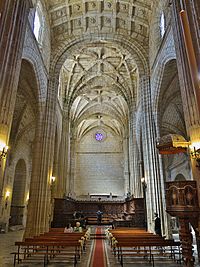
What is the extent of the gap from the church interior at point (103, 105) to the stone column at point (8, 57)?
41mm

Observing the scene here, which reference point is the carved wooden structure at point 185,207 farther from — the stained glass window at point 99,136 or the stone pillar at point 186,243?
the stained glass window at point 99,136

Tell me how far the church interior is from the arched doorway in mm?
103

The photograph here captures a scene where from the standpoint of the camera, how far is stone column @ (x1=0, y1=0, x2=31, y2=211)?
8273 millimetres

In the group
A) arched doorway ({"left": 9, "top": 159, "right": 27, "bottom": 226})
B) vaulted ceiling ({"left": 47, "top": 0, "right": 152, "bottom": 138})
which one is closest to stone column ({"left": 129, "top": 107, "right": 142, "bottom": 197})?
vaulted ceiling ({"left": 47, "top": 0, "right": 152, "bottom": 138})

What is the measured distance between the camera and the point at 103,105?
32719 mm

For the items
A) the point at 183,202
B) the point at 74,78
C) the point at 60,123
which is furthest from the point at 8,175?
the point at 183,202

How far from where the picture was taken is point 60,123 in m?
24.0

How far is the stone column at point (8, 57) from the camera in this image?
8273mm

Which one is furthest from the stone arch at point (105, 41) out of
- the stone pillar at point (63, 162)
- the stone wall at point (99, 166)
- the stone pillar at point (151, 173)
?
the stone wall at point (99, 166)

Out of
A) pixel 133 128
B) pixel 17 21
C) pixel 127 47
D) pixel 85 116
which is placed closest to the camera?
pixel 17 21

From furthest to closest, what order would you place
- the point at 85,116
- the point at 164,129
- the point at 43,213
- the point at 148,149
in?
1. the point at 85,116
2. the point at 164,129
3. the point at 148,149
4. the point at 43,213

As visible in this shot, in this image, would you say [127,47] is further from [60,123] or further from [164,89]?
[60,123]

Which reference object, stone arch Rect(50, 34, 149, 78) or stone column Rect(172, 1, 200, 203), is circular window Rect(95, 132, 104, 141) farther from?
stone column Rect(172, 1, 200, 203)

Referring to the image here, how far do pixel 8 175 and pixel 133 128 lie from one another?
13244 millimetres
